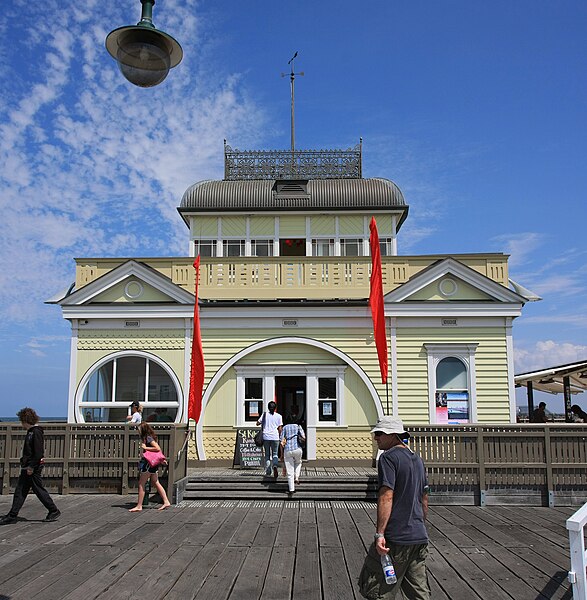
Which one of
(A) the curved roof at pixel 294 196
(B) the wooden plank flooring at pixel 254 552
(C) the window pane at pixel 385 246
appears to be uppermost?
(A) the curved roof at pixel 294 196

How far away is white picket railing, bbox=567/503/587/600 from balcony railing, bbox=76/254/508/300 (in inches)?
457

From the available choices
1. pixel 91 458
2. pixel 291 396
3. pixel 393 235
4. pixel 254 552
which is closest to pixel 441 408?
pixel 291 396

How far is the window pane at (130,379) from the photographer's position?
53.7 ft

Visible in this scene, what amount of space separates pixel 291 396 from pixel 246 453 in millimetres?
2269

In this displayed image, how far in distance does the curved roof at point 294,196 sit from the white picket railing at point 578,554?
16502mm

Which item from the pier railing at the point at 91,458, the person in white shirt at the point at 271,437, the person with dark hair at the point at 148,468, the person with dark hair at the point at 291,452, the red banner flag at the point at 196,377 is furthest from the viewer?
the red banner flag at the point at 196,377

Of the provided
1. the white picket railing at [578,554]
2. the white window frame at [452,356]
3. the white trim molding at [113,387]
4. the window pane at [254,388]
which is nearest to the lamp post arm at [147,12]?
the white picket railing at [578,554]

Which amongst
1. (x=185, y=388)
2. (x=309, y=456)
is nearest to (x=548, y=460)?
(x=309, y=456)

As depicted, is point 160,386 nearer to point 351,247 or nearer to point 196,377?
point 196,377

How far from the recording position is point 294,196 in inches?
854

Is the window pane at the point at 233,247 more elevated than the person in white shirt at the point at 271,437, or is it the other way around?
the window pane at the point at 233,247

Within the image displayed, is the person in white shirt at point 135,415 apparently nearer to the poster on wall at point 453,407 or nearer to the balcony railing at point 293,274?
the balcony railing at point 293,274

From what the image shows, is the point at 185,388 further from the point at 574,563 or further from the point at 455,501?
the point at 574,563

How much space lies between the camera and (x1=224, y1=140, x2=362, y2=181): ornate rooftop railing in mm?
23250
